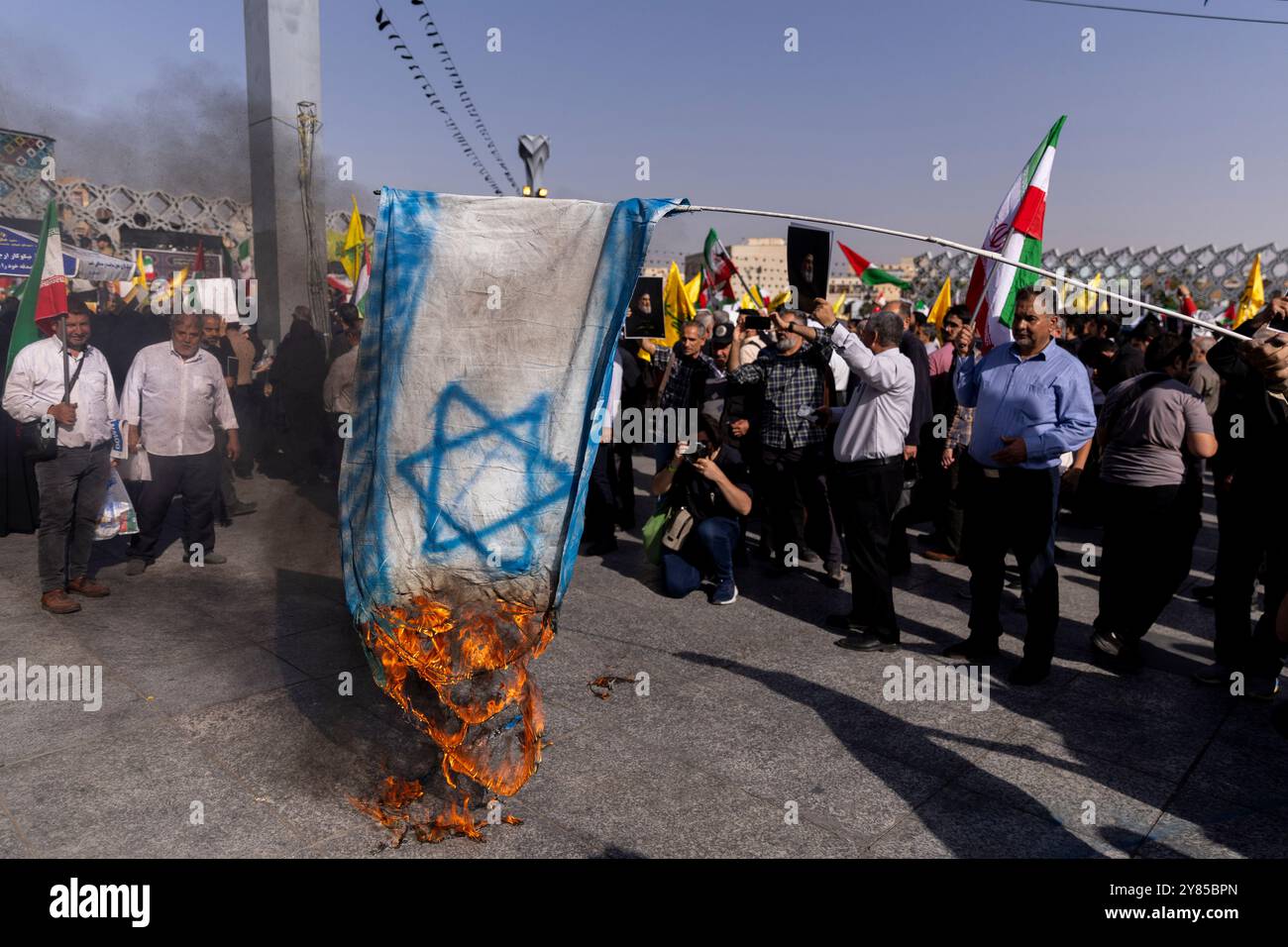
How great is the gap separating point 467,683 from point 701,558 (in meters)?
3.41

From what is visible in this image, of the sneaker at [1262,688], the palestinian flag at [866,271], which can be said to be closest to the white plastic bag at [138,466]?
the sneaker at [1262,688]

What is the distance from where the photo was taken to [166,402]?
688 centimetres

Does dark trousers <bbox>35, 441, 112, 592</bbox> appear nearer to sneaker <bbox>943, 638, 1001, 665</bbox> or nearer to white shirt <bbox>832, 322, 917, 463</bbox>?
Result: white shirt <bbox>832, 322, 917, 463</bbox>

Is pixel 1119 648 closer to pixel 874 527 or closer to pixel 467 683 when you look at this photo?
pixel 874 527

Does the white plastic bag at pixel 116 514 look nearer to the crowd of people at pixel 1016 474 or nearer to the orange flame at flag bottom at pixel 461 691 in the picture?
the crowd of people at pixel 1016 474

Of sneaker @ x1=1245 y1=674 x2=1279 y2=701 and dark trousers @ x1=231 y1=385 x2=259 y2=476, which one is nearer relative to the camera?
sneaker @ x1=1245 y1=674 x2=1279 y2=701

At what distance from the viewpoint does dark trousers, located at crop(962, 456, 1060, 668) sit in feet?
16.7

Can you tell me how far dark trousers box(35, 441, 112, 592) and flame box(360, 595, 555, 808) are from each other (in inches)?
134

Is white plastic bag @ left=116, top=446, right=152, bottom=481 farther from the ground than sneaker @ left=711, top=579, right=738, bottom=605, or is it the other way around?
white plastic bag @ left=116, top=446, right=152, bottom=481

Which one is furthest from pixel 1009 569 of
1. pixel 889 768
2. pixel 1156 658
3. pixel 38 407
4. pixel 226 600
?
pixel 38 407

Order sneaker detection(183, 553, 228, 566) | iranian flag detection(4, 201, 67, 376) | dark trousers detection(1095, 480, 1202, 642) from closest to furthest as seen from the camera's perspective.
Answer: dark trousers detection(1095, 480, 1202, 642) → iranian flag detection(4, 201, 67, 376) → sneaker detection(183, 553, 228, 566)

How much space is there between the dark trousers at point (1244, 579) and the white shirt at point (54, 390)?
6.96 m

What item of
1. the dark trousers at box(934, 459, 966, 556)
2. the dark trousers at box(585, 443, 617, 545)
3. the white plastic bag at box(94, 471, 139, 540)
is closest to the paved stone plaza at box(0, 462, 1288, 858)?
the white plastic bag at box(94, 471, 139, 540)
